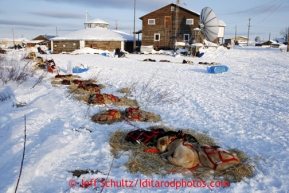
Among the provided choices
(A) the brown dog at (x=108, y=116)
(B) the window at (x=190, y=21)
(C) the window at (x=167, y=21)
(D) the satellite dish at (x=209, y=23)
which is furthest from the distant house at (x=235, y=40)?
(A) the brown dog at (x=108, y=116)

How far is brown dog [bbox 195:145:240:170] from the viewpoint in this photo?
339cm

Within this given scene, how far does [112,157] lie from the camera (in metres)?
3.71

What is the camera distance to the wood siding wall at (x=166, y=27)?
3541cm

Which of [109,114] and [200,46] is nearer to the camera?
[109,114]

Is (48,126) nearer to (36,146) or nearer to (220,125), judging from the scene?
(36,146)

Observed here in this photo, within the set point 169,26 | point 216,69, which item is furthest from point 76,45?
point 216,69

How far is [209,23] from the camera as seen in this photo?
3000 cm

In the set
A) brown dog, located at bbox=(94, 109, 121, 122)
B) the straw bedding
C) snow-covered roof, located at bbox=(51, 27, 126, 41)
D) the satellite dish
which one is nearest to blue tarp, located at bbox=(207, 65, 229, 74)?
brown dog, located at bbox=(94, 109, 121, 122)

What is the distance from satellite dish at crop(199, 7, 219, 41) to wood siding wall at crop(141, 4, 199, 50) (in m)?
4.70

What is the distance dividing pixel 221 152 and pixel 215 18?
29211 mm

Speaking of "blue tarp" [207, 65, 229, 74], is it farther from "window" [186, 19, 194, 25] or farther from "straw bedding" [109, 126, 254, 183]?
"window" [186, 19, 194, 25]

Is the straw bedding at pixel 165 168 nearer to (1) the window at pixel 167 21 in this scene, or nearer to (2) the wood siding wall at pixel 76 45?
(2) the wood siding wall at pixel 76 45

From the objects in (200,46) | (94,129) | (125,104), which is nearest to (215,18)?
(200,46)

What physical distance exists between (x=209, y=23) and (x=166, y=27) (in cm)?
785
